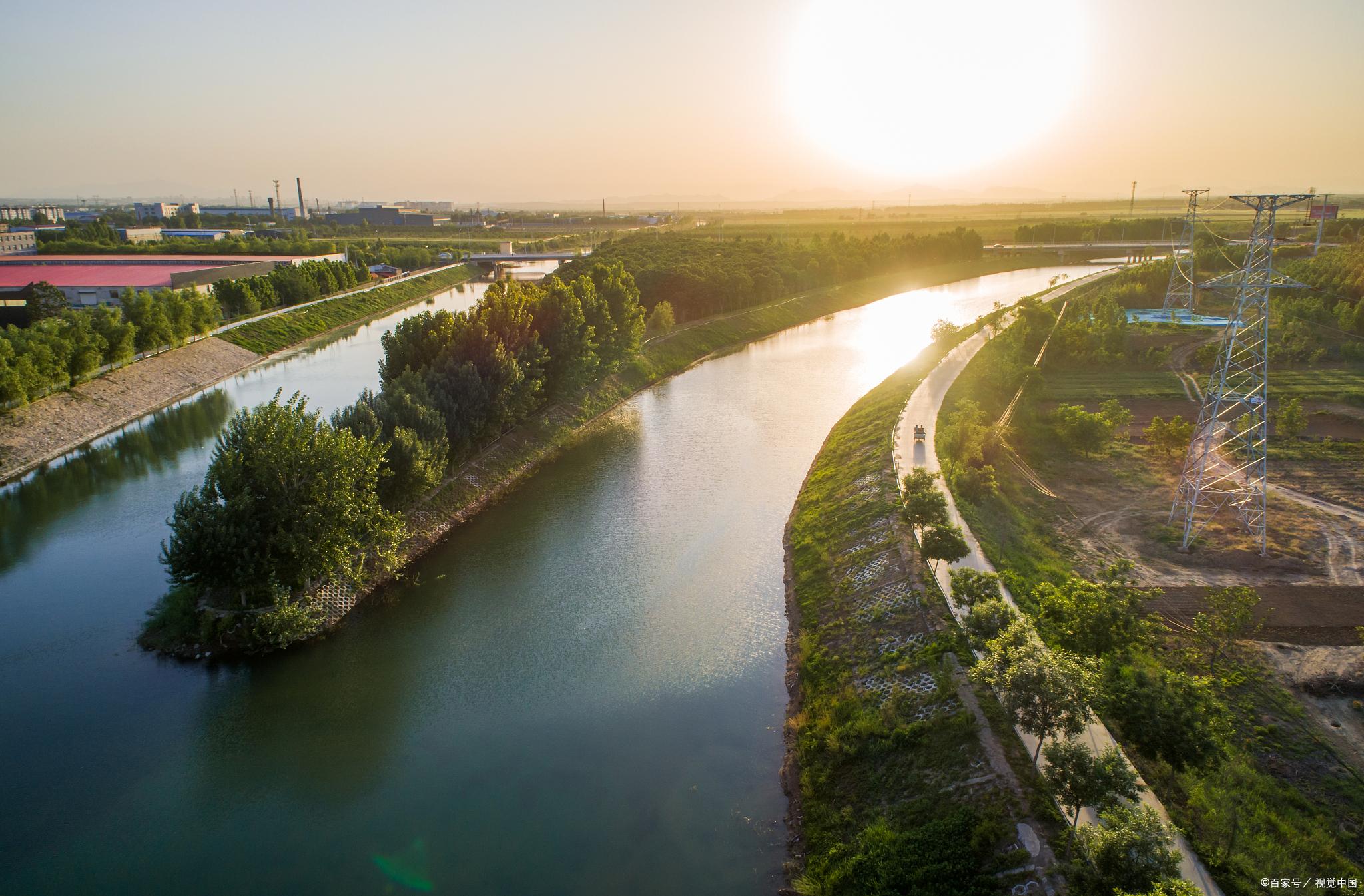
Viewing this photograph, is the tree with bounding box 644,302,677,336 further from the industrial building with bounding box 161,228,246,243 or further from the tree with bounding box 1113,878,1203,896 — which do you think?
the industrial building with bounding box 161,228,246,243

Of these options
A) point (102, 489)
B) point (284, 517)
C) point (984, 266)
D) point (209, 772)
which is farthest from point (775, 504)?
point (984, 266)

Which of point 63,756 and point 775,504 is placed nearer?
point 63,756

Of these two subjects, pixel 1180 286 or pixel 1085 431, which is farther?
pixel 1180 286

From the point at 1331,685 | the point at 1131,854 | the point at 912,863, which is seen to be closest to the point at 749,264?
the point at 1331,685

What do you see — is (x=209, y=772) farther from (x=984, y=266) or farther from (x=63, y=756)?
(x=984, y=266)

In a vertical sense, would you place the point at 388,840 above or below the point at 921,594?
below

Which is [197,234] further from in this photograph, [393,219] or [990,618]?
[990,618]

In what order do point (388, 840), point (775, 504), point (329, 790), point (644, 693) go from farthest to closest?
1. point (775, 504)
2. point (644, 693)
3. point (329, 790)
4. point (388, 840)

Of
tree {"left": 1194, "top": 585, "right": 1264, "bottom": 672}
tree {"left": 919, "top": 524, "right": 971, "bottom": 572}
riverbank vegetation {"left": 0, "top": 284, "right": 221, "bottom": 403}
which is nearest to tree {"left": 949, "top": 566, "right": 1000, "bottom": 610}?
tree {"left": 919, "top": 524, "right": 971, "bottom": 572}
